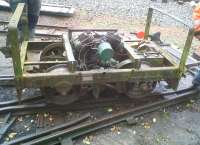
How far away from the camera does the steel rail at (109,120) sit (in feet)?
15.1

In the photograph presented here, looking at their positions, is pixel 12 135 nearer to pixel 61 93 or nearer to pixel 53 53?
pixel 61 93

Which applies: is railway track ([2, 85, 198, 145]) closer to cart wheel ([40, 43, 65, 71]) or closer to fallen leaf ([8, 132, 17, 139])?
fallen leaf ([8, 132, 17, 139])

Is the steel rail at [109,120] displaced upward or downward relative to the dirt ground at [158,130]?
upward

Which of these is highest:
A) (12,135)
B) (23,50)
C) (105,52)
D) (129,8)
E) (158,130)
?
(105,52)

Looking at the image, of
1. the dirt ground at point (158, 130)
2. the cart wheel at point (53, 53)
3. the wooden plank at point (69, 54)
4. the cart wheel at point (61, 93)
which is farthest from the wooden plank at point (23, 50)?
the dirt ground at point (158, 130)

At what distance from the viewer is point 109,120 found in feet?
17.0

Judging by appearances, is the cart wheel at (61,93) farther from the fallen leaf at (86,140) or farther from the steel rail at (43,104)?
the fallen leaf at (86,140)

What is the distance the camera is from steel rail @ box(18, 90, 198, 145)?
461 cm

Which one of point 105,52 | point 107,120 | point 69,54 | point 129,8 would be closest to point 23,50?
point 69,54

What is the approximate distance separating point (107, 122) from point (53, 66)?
132 centimetres

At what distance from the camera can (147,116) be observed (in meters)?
5.55

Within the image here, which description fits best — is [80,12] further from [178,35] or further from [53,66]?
[53,66]

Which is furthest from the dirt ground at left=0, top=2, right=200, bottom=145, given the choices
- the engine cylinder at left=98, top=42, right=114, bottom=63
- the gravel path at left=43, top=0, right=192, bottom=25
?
the gravel path at left=43, top=0, right=192, bottom=25

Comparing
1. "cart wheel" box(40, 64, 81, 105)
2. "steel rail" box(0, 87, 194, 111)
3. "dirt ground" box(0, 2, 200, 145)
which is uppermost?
"cart wheel" box(40, 64, 81, 105)
